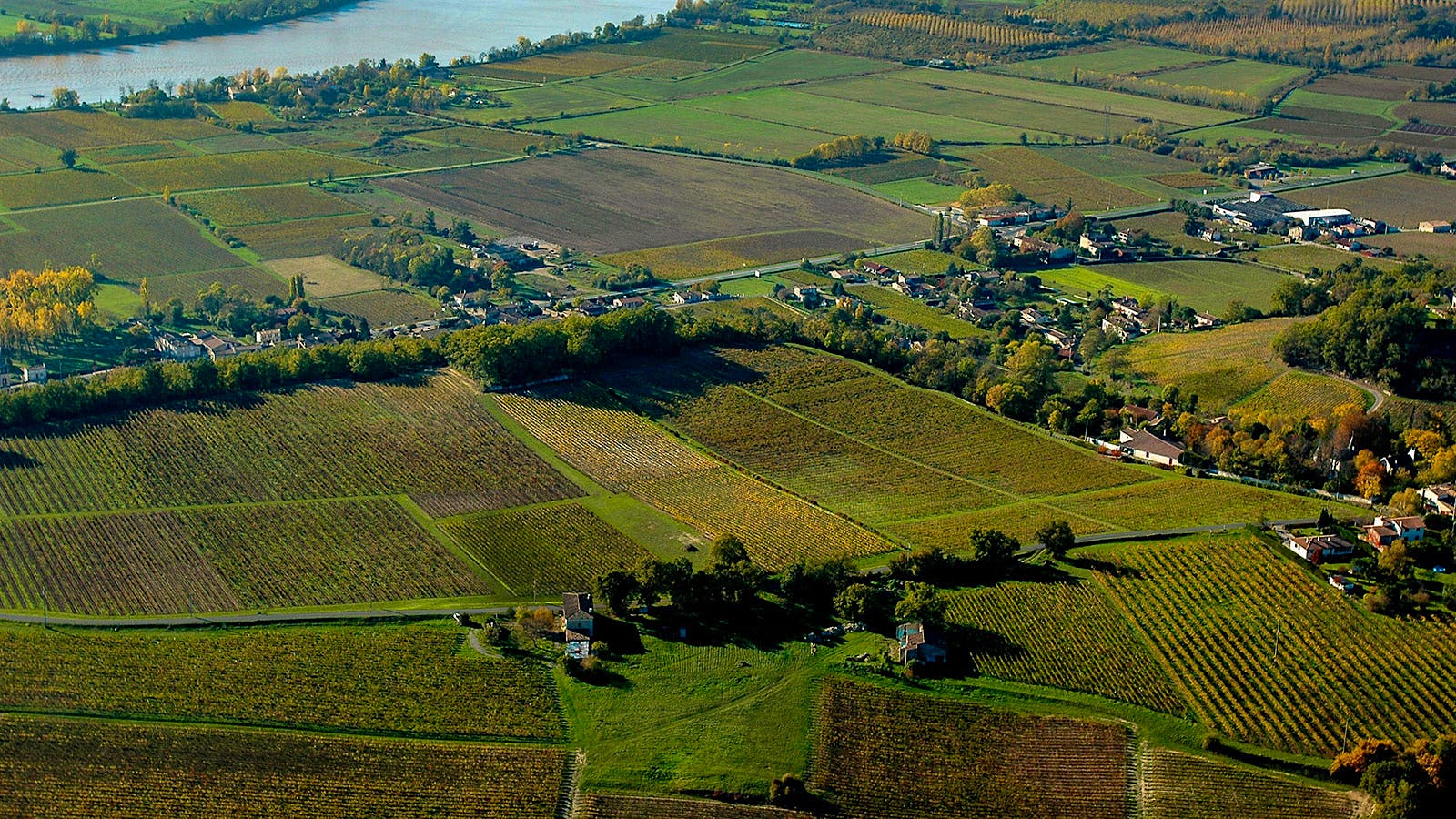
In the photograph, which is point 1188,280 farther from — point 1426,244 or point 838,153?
point 838,153

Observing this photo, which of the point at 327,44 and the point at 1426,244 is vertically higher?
the point at 327,44

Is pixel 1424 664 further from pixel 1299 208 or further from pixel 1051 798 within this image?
pixel 1299 208

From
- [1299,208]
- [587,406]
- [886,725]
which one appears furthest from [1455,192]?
[886,725]

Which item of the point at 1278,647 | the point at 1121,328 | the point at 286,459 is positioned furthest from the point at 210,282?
the point at 1278,647

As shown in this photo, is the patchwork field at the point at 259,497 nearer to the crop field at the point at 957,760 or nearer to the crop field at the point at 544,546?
the crop field at the point at 544,546

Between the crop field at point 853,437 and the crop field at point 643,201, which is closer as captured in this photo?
the crop field at point 853,437

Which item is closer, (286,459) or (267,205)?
(286,459)

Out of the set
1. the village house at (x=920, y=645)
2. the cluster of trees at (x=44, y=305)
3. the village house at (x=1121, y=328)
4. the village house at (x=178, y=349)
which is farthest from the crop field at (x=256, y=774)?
the village house at (x=1121, y=328)

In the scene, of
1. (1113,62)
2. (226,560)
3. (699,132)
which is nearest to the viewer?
(226,560)
